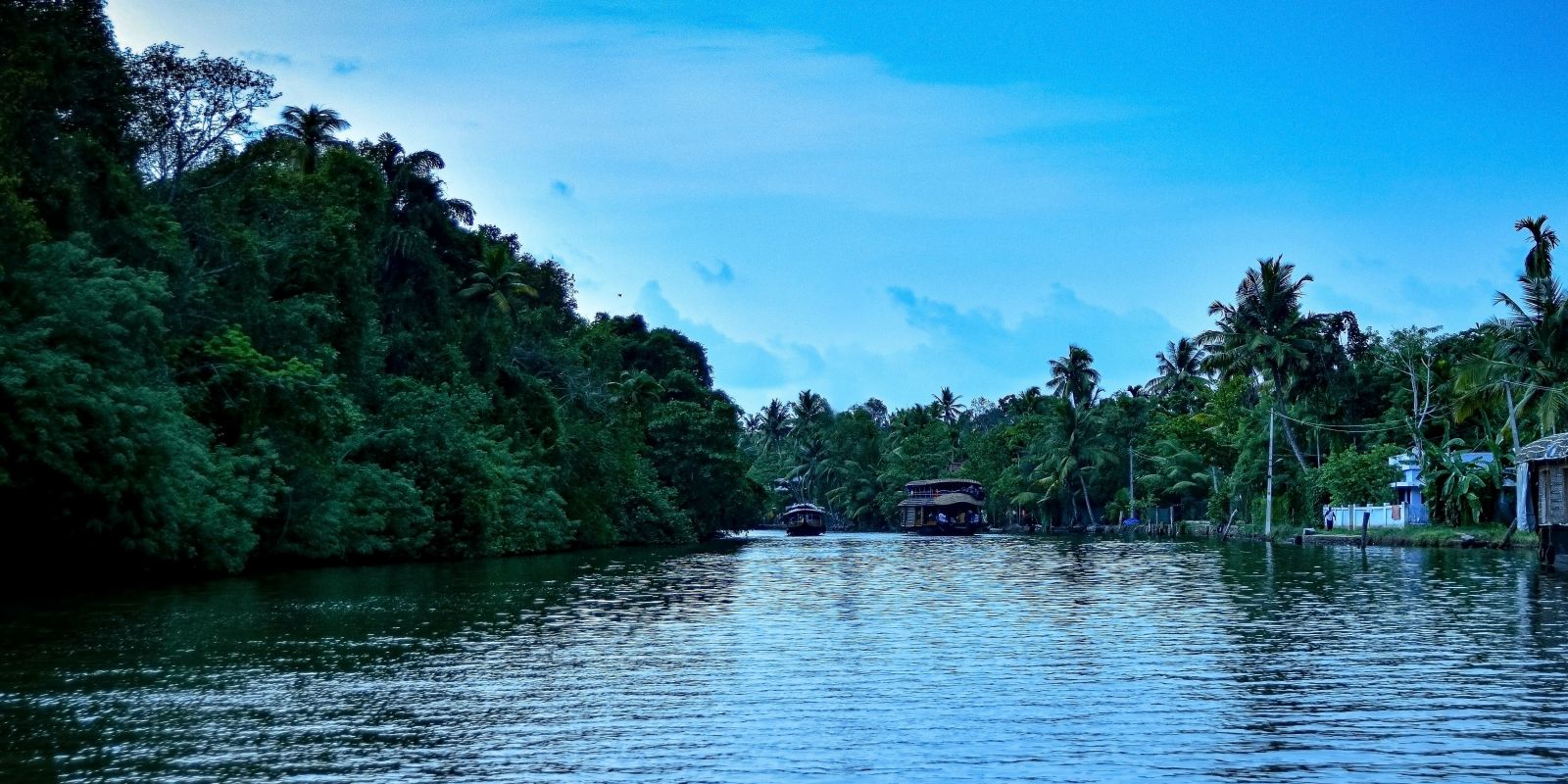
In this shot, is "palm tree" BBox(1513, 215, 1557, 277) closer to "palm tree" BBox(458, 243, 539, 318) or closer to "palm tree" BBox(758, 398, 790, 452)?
"palm tree" BBox(458, 243, 539, 318)

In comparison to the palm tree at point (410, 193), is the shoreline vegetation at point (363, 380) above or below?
below

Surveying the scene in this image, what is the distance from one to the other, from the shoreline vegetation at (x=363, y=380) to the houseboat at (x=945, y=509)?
11.2 meters

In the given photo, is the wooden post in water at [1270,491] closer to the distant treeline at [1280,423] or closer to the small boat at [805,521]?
the distant treeline at [1280,423]

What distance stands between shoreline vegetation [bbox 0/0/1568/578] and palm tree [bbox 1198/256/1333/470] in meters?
0.18

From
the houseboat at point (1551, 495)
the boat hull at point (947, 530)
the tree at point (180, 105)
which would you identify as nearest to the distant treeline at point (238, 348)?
the tree at point (180, 105)

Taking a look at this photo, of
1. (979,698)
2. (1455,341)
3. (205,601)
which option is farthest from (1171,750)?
(1455,341)

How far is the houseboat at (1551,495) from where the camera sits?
39.4 meters

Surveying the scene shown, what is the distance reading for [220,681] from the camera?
16.3m

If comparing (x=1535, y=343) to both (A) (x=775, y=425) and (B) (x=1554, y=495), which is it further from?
(A) (x=775, y=425)

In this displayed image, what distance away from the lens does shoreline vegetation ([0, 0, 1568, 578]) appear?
29500 mm

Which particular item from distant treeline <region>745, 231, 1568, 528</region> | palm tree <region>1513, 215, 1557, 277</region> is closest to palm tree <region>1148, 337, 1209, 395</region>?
distant treeline <region>745, 231, 1568, 528</region>

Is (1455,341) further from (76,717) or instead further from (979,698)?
(76,717)

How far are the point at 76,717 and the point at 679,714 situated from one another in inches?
229

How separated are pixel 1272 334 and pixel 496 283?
4057cm
